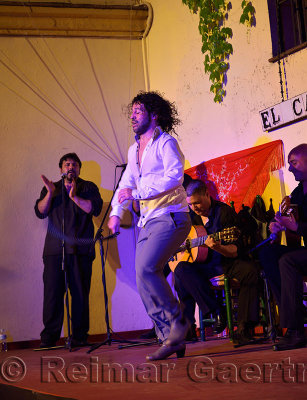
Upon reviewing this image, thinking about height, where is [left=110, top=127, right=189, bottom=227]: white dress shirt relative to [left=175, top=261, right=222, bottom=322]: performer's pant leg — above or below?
above

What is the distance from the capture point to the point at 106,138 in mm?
7023

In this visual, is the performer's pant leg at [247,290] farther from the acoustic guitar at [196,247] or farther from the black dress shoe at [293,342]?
the black dress shoe at [293,342]

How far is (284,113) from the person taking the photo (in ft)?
16.6

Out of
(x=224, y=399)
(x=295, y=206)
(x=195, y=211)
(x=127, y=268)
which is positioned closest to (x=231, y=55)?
(x=195, y=211)

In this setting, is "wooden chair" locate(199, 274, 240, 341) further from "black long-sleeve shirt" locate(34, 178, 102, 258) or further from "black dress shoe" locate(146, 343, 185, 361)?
"black long-sleeve shirt" locate(34, 178, 102, 258)

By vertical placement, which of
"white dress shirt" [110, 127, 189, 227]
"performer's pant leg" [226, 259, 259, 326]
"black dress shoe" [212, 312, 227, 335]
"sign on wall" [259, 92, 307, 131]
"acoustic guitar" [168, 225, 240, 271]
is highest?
"sign on wall" [259, 92, 307, 131]

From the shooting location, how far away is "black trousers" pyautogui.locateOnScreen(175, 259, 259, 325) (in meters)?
4.52

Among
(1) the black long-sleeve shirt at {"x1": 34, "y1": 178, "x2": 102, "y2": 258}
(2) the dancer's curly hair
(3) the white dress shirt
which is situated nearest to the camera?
(3) the white dress shirt

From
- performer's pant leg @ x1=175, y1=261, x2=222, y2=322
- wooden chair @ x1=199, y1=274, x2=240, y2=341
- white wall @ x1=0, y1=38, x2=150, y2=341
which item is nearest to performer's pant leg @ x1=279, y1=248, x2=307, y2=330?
wooden chair @ x1=199, y1=274, x2=240, y2=341

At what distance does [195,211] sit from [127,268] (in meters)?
1.85

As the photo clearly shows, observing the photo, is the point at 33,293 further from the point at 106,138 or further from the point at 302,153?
the point at 302,153

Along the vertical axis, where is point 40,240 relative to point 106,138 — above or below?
below

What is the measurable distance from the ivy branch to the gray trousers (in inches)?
110

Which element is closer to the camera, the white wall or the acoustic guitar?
the acoustic guitar
